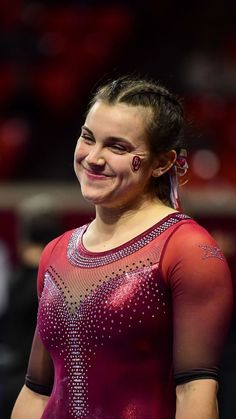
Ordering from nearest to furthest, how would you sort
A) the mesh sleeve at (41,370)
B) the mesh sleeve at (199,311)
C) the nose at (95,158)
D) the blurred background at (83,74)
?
the mesh sleeve at (199,311)
the nose at (95,158)
the mesh sleeve at (41,370)
the blurred background at (83,74)

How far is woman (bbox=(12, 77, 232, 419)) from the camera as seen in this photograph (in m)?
2.10

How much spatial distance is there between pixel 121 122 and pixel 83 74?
6217mm

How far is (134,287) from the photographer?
2164mm

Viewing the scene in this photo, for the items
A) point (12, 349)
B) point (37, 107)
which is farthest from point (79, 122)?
point (12, 349)

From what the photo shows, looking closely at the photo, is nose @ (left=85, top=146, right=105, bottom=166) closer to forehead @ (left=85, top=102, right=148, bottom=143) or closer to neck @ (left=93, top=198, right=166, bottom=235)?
forehead @ (left=85, top=102, right=148, bottom=143)

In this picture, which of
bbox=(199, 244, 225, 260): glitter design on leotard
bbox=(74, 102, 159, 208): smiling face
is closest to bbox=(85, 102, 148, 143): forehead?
bbox=(74, 102, 159, 208): smiling face

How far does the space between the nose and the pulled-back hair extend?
12cm

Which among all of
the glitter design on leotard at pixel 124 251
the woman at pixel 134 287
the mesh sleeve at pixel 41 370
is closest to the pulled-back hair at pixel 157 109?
the woman at pixel 134 287

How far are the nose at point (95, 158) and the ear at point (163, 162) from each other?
14 centimetres

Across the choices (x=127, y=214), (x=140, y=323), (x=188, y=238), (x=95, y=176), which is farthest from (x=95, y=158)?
(x=140, y=323)

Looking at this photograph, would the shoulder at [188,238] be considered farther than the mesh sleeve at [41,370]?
No

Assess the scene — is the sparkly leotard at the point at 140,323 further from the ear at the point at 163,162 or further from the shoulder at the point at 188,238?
the ear at the point at 163,162

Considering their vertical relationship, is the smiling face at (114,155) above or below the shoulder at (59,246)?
above

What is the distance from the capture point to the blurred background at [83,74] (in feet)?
23.4
